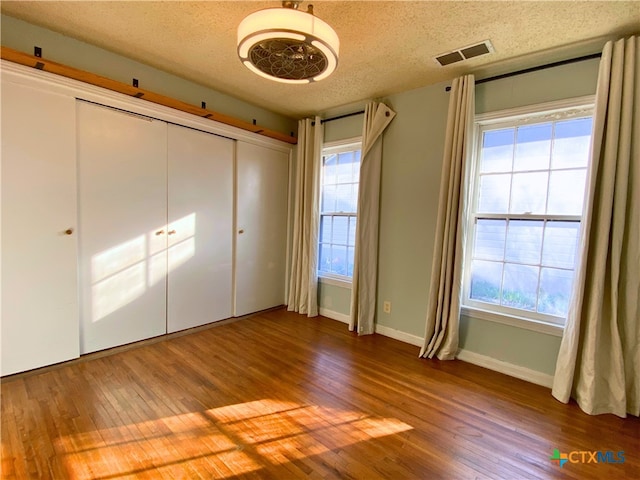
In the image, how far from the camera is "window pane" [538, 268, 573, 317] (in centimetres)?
225

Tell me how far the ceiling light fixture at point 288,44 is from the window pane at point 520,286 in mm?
2127

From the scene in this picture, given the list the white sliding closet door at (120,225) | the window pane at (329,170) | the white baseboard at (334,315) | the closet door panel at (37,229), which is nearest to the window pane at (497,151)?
the window pane at (329,170)

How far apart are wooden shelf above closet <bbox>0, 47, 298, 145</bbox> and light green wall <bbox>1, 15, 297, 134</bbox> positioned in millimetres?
185

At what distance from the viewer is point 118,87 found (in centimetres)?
238

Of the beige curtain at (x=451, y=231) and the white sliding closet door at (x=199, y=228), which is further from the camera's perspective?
the white sliding closet door at (x=199, y=228)

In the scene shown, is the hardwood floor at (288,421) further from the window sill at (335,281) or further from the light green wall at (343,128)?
the light green wall at (343,128)

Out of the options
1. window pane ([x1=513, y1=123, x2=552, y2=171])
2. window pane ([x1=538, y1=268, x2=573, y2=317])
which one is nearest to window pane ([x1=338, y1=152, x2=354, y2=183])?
window pane ([x1=513, y1=123, x2=552, y2=171])

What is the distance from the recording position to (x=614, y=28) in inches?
74.5

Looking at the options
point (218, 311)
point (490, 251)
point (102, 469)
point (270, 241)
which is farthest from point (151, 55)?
point (490, 251)

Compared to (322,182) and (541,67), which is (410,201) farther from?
(541,67)

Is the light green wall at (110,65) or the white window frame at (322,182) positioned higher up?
the light green wall at (110,65)

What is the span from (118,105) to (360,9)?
2034 mm

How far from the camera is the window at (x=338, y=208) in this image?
3.52 metres

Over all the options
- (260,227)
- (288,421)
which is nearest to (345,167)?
(260,227)
